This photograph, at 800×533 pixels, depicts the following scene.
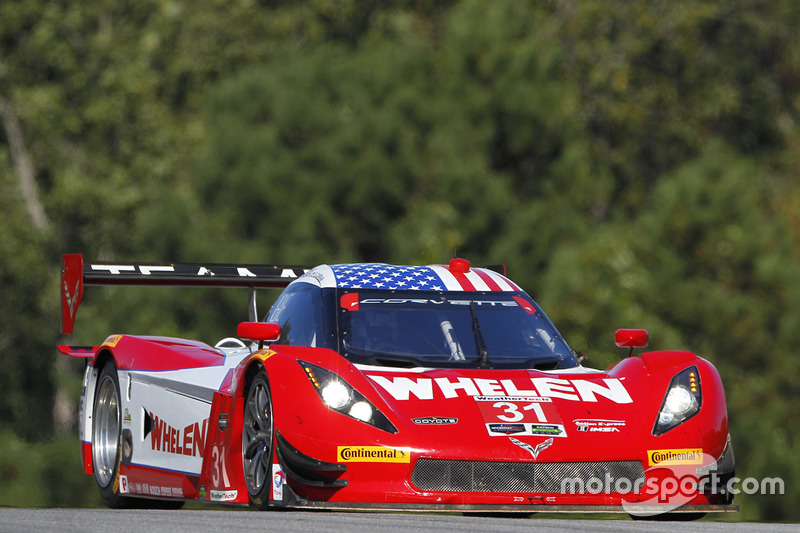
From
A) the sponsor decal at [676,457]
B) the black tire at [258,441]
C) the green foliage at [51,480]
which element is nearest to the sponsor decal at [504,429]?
the sponsor decal at [676,457]

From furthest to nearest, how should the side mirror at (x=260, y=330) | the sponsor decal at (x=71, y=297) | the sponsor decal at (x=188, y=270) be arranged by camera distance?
1. the sponsor decal at (x=188, y=270)
2. the sponsor decal at (x=71, y=297)
3. the side mirror at (x=260, y=330)

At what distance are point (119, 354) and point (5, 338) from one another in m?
34.0

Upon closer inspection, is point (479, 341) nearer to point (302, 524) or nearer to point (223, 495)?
point (223, 495)

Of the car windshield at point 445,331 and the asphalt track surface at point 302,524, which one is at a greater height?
the car windshield at point 445,331

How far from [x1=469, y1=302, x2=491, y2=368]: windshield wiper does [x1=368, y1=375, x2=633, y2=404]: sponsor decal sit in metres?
0.51

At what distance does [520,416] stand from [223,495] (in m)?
1.91

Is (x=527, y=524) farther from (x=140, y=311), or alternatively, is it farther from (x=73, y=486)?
(x=140, y=311)

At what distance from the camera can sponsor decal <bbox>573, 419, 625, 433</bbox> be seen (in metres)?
8.65

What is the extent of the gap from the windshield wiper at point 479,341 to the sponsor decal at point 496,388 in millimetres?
513

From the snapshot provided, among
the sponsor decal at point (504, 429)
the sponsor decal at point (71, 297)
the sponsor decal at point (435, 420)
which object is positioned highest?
the sponsor decal at point (71, 297)

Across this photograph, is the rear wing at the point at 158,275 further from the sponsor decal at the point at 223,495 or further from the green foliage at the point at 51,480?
the green foliage at the point at 51,480

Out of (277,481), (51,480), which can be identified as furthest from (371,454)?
(51,480)

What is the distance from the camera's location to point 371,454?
8461 mm

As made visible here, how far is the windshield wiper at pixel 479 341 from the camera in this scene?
9.70 metres
